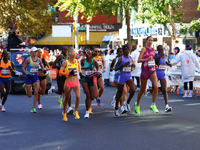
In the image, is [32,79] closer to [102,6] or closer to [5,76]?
[5,76]

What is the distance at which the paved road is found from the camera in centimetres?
788

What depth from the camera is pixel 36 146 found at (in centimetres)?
781

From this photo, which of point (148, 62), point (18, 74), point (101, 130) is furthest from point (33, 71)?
point (18, 74)

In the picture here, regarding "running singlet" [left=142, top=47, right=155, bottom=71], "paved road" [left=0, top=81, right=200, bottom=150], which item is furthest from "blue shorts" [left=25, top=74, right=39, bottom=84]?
"running singlet" [left=142, top=47, right=155, bottom=71]

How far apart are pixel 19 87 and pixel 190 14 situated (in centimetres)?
2145

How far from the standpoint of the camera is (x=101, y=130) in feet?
31.0

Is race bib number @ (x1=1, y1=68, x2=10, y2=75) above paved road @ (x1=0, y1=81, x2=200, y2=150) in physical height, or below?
above

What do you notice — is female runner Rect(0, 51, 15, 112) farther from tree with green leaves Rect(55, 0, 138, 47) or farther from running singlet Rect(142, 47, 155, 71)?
tree with green leaves Rect(55, 0, 138, 47)

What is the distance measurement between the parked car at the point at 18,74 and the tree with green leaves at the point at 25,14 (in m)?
18.5

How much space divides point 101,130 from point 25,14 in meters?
30.8

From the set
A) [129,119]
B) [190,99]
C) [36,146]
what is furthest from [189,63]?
[36,146]

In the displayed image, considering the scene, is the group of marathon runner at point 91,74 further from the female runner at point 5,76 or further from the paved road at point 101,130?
the paved road at point 101,130

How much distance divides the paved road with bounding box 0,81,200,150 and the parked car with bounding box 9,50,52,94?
15.5ft

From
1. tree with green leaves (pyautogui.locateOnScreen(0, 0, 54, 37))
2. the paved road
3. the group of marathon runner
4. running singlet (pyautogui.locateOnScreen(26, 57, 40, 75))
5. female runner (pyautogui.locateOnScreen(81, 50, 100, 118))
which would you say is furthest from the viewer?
tree with green leaves (pyautogui.locateOnScreen(0, 0, 54, 37))
